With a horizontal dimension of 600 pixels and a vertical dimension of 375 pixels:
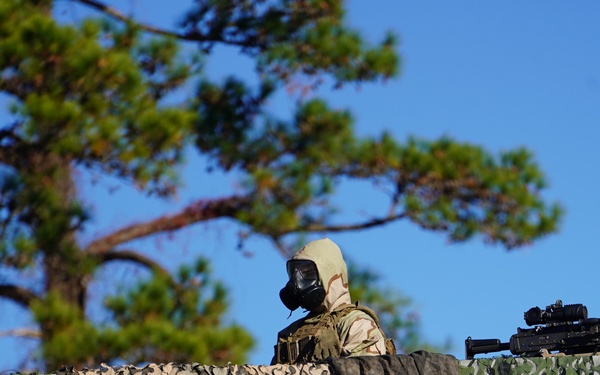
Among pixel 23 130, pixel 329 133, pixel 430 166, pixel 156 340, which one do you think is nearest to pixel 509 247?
pixel 430 166

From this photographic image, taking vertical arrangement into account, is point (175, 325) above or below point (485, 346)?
above

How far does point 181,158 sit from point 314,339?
21.5 ft

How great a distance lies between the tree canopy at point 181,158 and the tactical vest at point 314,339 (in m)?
4.97

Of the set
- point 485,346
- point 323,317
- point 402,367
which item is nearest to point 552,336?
point 485,346

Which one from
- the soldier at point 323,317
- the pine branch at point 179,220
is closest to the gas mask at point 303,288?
the soldier at point 323,317

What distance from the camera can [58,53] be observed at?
10.9 m

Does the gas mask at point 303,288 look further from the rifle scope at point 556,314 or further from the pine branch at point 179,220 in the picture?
the pine branch at point 179,220

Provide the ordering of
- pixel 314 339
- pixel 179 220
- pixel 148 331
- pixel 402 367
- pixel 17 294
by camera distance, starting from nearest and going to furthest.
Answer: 1. pixel 402 367
2. pixel 314 339
3. pixel 148 331
4. pixel 17 294
5. pixel 179 220

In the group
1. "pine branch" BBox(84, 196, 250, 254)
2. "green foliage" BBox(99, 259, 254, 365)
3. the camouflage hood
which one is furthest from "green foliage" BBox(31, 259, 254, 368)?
the camouflage hood

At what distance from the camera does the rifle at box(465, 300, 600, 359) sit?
17.8 feet

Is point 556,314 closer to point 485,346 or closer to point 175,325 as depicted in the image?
point 485,346

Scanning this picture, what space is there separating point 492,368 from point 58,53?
660 cm

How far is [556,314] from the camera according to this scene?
18.2ft

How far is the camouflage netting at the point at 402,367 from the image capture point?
4.94 m
